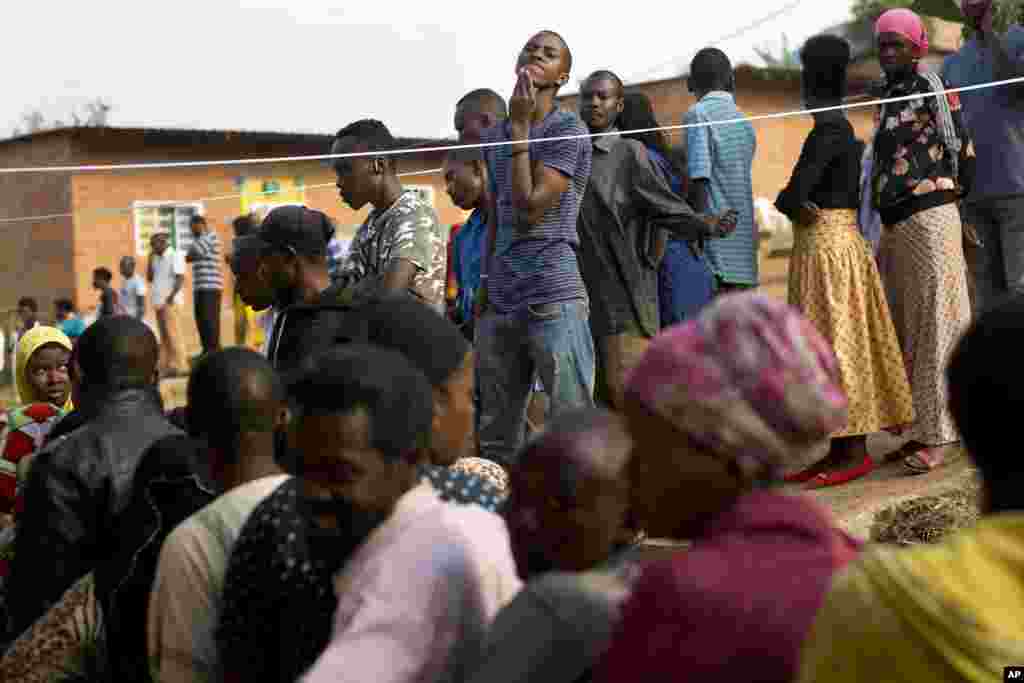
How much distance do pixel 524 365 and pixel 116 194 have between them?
17321 mm

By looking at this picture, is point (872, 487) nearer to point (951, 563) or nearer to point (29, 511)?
point (29, 511)

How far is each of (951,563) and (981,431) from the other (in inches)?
8.1

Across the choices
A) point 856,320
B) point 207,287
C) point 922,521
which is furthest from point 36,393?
point 207,287

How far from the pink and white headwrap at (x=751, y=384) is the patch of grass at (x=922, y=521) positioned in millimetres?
3674

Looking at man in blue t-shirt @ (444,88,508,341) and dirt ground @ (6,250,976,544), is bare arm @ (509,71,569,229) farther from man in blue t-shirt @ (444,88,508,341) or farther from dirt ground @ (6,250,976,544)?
dirt ground @ (6,250,976,544)

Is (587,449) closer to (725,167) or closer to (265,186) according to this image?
(725,167)

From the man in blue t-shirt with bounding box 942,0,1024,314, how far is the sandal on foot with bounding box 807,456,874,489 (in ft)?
3.09

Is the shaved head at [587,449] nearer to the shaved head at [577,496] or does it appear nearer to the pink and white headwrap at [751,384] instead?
the shaved head at [577,496]

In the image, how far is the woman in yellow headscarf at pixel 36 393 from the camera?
16.8 ft

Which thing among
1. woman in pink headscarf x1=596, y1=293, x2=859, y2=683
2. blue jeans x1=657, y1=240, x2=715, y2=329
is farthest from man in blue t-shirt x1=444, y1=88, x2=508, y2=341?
woman in pink headscarf x1=596, y1=293, x2=859, y2=683

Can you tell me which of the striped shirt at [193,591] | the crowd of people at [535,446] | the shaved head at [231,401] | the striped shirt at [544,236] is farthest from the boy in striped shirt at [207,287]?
Result: the striped shirt at [193,591]

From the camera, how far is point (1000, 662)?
69.4 inches

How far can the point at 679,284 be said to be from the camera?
7.29m

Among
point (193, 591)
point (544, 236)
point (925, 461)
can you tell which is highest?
point (544, 236)
